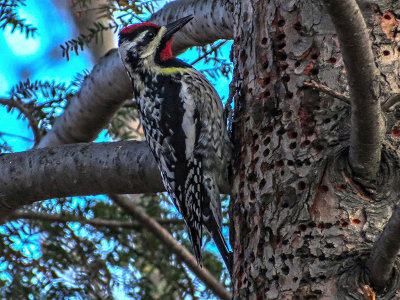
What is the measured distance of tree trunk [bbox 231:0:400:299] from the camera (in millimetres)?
1965

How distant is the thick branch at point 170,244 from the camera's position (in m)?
3.66

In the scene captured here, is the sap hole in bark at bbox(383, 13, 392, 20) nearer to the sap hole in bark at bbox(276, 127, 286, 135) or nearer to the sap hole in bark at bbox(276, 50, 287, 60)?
the sap hole in bark at bbox(276, 50, 287, 60)

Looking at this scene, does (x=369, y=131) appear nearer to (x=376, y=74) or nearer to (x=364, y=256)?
(x=376, y=74)

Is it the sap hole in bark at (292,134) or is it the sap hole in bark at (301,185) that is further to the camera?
the sap hole in bark at (292,134)

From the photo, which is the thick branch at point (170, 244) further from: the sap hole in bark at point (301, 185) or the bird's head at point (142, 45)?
the sap hole in bark at point (301, 185)

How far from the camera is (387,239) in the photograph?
1.63m

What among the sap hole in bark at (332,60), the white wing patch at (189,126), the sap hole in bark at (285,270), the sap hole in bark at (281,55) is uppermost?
the white wing patch at (189,126)

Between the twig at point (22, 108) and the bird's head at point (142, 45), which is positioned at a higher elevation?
the bird's head at point (142, 45)

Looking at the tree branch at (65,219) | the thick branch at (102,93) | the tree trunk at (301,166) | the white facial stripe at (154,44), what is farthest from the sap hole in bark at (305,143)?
the tree branch at (65,219)

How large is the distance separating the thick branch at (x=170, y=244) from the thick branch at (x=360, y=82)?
1.89 metres

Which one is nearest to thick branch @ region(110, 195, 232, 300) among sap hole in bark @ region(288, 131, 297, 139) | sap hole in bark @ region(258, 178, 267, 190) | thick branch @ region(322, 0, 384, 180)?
sap hole in bark @ region(258, 178, 267, 190)

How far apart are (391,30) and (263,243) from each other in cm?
88

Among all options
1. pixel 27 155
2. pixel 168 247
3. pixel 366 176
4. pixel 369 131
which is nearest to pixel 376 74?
pixel 369 131

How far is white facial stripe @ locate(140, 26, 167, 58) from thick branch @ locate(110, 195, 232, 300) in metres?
0.85
